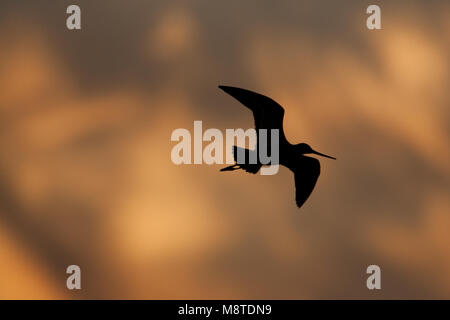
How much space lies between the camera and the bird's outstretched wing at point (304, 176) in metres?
3.12

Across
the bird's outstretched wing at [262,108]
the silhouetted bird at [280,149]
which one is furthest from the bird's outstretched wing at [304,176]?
the bird's outstretched wing at [262,108]

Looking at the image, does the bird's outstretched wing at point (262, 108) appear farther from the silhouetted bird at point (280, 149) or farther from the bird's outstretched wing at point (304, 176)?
the bird's outstretched wing at point (304, 176)

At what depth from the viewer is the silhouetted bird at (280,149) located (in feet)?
9.58

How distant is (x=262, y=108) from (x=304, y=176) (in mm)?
470

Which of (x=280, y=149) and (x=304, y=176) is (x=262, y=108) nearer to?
(x=280, y=149)

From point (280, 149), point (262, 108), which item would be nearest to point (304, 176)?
point (280, 149)

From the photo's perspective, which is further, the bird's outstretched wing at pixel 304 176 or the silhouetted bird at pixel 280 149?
the bird's outstretched wing at pixel 304 176

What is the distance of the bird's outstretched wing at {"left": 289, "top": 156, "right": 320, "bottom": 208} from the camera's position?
3115 millimetres

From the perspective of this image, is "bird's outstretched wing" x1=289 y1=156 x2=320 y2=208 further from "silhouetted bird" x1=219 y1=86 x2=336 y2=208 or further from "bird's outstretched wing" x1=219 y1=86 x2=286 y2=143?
"bird's outstretched wing" x1=219 y1=86 x2=286 y2=143

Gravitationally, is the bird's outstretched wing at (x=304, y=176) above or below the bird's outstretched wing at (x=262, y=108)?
below

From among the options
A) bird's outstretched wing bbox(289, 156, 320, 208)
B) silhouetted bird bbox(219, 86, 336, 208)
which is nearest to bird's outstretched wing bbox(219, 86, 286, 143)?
silhouetted bird bbox(219, 86, 336, 208)

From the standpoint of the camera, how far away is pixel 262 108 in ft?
9.69
